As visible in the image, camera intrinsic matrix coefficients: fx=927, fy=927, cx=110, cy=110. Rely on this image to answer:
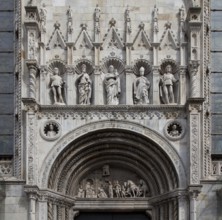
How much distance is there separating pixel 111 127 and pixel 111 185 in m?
1.66

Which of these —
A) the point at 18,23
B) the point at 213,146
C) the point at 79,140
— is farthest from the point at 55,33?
the point at 213,146

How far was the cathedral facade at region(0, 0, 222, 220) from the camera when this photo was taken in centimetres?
2336

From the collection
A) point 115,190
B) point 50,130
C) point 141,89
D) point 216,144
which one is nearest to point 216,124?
point 216,144

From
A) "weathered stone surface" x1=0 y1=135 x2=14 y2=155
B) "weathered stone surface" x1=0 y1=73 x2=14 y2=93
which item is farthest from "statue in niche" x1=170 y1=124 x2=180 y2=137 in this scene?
"weathered stone surface" x1=0 y1=73 x2=14 y2=93

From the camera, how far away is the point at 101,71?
2409 cm

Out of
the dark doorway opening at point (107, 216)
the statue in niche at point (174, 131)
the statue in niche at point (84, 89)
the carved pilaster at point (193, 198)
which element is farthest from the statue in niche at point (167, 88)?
the dark doorway opening at point (107, 216)

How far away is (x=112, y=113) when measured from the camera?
23.7 m

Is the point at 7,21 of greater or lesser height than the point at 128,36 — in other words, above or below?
above

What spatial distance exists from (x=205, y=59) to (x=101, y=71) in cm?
274

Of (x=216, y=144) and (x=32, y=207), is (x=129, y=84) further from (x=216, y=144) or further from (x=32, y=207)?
(x=32, y=207)

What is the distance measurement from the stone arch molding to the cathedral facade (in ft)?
0.08

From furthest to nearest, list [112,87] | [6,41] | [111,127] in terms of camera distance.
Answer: [6,41] → [112,87] → [111,127]

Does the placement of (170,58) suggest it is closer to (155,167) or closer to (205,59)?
(205,59)

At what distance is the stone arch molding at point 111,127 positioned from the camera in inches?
920
